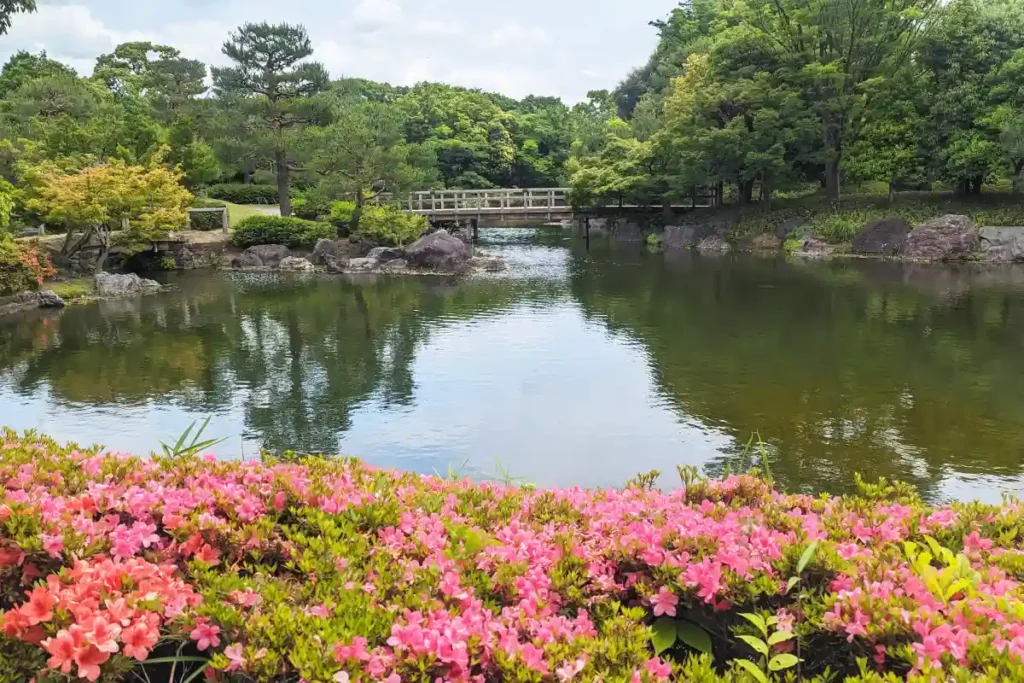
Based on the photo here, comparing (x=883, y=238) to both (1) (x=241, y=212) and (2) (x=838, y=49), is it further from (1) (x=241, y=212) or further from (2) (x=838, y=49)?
(1) (x=241, y=212)

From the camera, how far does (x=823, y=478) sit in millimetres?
6500

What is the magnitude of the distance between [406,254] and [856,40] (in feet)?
53.1

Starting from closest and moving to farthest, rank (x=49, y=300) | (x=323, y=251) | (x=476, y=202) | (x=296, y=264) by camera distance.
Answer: (x=49, y=300), (x=296, y=264), (x=323, y=251), (x=476, y=202)

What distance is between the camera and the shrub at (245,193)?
32438mm

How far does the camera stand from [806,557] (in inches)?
82.6

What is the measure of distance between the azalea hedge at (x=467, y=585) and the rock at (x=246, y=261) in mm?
20958

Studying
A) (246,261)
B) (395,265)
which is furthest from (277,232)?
(395,265)

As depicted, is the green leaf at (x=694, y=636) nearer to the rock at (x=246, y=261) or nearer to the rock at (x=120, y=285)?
the rock at (x=120, y=285)

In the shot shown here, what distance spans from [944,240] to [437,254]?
1390 centimetres

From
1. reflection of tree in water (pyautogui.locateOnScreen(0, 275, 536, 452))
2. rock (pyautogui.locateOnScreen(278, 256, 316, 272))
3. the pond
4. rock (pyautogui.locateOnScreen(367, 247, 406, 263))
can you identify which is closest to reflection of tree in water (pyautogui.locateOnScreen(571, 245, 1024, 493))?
the pond

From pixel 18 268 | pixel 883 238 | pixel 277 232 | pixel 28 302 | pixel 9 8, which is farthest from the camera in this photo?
pixel 277 232

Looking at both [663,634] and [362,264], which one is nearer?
[663,634]

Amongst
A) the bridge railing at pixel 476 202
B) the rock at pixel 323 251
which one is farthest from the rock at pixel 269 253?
the bridge railing at pixel 476 202

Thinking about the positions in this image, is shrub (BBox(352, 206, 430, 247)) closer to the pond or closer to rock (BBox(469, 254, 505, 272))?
rock (BBox(469, 254, 505, 272))
